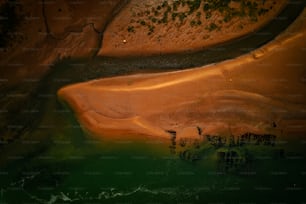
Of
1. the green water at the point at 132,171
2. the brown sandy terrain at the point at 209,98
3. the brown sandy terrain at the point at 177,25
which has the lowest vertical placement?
the green water at the point at 132,171

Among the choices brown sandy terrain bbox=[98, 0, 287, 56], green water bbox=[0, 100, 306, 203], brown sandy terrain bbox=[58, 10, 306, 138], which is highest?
brown sandy terrain bbox=[98, 0, 287, 56]

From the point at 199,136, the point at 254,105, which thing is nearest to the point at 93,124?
the point at 199,136

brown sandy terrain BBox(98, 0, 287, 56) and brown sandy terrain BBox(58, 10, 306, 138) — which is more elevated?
brown sandy terrain BBox(98, 0, 287, 56)

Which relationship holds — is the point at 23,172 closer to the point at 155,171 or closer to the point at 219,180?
the point at 155,171

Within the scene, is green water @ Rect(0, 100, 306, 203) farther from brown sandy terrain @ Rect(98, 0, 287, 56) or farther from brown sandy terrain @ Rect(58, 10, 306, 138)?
brown sandy terrain @ Rect(98, 0, 287, 56)

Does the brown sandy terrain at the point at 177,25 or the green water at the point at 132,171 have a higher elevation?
the brown sandy terrain at the point at 177,25

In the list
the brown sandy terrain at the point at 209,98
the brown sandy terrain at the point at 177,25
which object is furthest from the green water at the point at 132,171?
the brown sandy terrain at the point at 177,25

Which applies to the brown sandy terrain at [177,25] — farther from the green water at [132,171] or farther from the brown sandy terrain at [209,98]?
the green water at [132,171]

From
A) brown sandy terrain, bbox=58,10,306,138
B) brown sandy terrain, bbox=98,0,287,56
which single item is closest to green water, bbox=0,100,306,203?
brown sandy terrain, bbox=58,10,306,138
